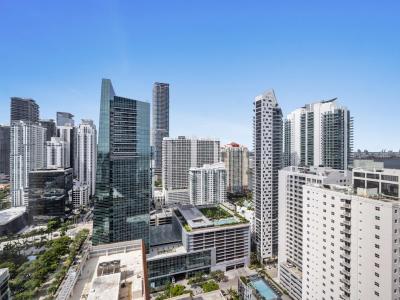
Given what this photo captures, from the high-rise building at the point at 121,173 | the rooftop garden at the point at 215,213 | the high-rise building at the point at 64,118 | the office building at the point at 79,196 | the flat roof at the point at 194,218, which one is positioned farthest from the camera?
the high-rise building at the point at 64,118

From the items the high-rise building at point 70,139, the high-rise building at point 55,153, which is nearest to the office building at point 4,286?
the high-rise building at point 55,153

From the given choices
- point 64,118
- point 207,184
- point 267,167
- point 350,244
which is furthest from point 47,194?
point 64,118

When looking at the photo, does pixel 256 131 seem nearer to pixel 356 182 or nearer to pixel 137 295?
pixel 356 182

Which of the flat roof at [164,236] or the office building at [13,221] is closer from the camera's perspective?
the flat roof at [164,236]

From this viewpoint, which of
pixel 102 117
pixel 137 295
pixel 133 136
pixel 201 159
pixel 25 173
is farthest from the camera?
pixel 201 159

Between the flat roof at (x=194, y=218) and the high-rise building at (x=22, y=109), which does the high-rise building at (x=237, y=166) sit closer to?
the flat roof at (x=194, y=218)

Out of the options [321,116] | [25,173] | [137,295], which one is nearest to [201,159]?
[321,116]

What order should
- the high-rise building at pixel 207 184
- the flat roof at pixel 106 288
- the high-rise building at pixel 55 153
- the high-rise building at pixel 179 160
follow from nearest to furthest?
the flat roof at pixel 106 288 < the high-rise building at pixel 207 184 < the high-rise building at pixel 179 160 < the high-rise building at pixel 55 153
